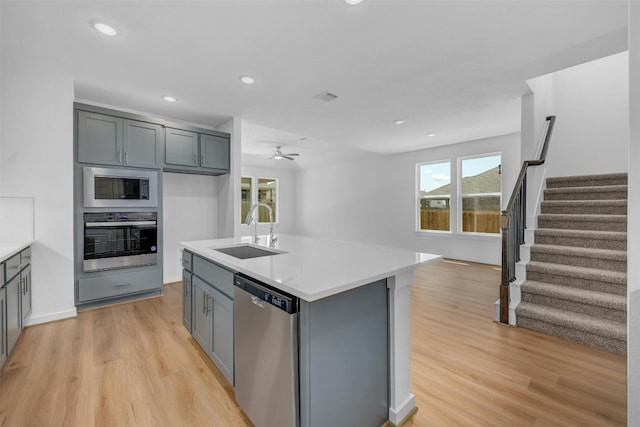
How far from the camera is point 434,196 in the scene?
6.37 m

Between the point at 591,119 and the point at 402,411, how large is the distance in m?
5.12

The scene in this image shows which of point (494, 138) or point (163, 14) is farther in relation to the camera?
point (494, 138)

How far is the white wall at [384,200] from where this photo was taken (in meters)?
5.51

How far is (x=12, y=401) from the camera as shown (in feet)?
5.59

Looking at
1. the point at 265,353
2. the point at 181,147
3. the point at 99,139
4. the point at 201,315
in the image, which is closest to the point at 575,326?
the point at 265,353

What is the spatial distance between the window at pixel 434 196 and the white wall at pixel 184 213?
4.64 metres

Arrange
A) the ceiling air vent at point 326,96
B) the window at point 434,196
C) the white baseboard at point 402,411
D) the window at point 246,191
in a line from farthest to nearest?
1. the window at point 246,191
2. the window at point 434,196
3. the ceiling air vent at point 326,96
4. the white baseboard at point 402,411

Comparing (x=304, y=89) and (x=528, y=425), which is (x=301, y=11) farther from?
(x=528, y=425)

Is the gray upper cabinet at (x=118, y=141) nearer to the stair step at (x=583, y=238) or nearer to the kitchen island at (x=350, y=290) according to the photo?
the kitchen island at (x=350, y=290)

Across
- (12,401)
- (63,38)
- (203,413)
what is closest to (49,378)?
(12,401)

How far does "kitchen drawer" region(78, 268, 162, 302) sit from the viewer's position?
10.4 ft

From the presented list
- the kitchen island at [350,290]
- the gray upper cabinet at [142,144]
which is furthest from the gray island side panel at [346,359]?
the gray upper cabinet at [142,144]

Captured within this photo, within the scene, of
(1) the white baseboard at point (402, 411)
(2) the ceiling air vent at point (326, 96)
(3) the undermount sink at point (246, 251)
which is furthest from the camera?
(2) the ceiling air vent at point (326, 96)

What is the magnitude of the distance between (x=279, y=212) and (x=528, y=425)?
27.1 ft
